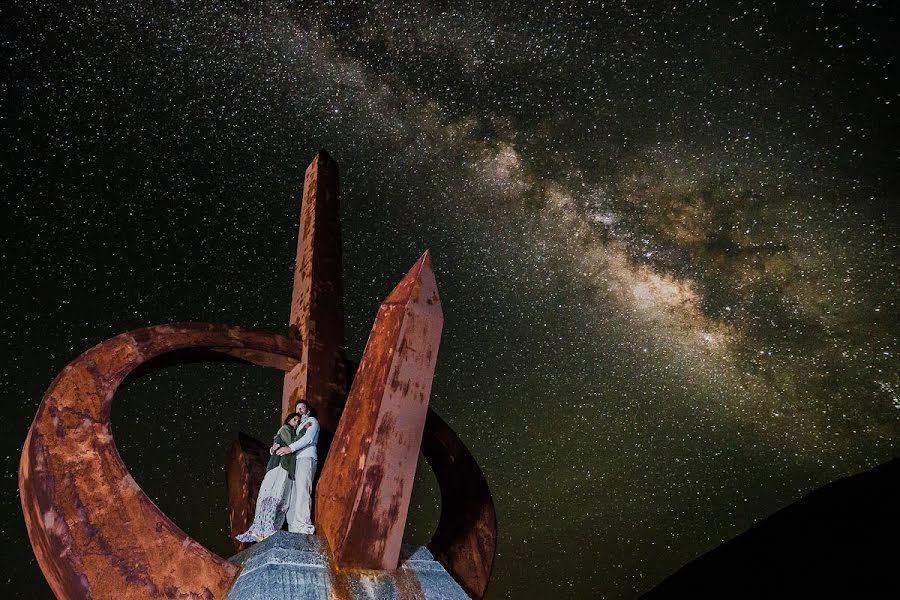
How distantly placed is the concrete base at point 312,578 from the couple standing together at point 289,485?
0.44m

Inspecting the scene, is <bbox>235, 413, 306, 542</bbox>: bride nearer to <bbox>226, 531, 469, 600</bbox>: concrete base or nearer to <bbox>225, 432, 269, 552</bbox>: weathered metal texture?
<bbox>226, 531, 469, 600</bbox>: concrete base

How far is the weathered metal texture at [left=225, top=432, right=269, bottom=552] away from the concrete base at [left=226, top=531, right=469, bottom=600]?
1.48 meters

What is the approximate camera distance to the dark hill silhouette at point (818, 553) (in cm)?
3628

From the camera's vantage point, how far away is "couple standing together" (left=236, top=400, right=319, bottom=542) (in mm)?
4731

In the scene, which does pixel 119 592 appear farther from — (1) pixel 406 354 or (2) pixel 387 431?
(1) pixel 406 354

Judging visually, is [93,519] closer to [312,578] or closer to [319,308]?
[312,578]

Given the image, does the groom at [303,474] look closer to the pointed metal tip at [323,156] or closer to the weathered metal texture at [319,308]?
the weathered metal texture at [319,308]

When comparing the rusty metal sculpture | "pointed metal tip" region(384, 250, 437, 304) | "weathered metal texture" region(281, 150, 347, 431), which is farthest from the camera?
"weathered metal texture" region(281, 150, 347, 431)

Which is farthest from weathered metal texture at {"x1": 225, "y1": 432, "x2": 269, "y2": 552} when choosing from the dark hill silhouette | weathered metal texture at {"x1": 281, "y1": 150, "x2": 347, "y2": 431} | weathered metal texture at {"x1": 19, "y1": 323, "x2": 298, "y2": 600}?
the dark hill silhouette

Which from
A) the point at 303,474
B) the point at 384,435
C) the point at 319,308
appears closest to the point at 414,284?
the point at 384,435

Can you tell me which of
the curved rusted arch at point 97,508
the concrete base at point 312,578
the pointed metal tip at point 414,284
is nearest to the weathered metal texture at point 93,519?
the curved rusted arch at point 97,508

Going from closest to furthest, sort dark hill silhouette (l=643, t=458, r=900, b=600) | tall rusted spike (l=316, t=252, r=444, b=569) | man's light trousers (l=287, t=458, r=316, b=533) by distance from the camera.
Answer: tall rusted spike (l=316, t=252, r=444, b=569), man's light trousers (l=287, t=458, r=316, b=533), dark hill silhouette (l=643, t=458, r=900, b=600)

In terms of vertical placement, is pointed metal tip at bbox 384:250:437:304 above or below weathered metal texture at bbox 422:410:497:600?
above

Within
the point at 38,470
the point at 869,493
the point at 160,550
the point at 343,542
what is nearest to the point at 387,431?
the point at 343,542
